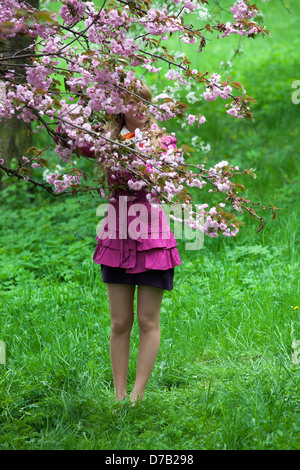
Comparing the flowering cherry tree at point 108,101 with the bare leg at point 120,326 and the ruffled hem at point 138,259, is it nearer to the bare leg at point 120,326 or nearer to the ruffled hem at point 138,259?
the ruffled hem at point 138,259

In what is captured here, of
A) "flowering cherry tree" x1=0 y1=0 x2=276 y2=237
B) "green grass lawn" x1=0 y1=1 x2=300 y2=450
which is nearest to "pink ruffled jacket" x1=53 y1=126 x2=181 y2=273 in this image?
"flowering cherry tree" x1=0 y1=0 x2=276 y2=237

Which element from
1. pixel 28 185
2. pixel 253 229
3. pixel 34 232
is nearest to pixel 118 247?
pixel 253 229

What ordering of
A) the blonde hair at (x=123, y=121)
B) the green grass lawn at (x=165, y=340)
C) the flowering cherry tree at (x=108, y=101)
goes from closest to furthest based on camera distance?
the flowering cherry tree at (x=108, y=101) → the blonde hair at (x=123, y=121) → the green grass lawn at (x=165, y=340)

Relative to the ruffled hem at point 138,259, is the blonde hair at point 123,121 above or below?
above

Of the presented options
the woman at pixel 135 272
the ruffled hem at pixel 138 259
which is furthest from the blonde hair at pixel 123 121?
the ruffled hem at pixel 138 259

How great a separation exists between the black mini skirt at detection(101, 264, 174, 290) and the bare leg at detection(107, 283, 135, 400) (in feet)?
0.18

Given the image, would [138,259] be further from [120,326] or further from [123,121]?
[123,121]

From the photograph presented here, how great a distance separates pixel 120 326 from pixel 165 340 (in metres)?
0.87

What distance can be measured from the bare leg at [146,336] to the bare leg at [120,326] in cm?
7

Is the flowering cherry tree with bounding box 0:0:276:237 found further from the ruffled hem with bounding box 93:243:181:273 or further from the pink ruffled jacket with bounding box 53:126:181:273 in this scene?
the ruffled hem with bounding box 93:243:181:273

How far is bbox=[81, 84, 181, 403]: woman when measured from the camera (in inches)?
128

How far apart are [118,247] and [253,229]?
3289 millimetres

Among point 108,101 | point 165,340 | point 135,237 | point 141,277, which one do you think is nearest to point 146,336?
point 141,277

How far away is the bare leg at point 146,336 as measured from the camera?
3.35 m
